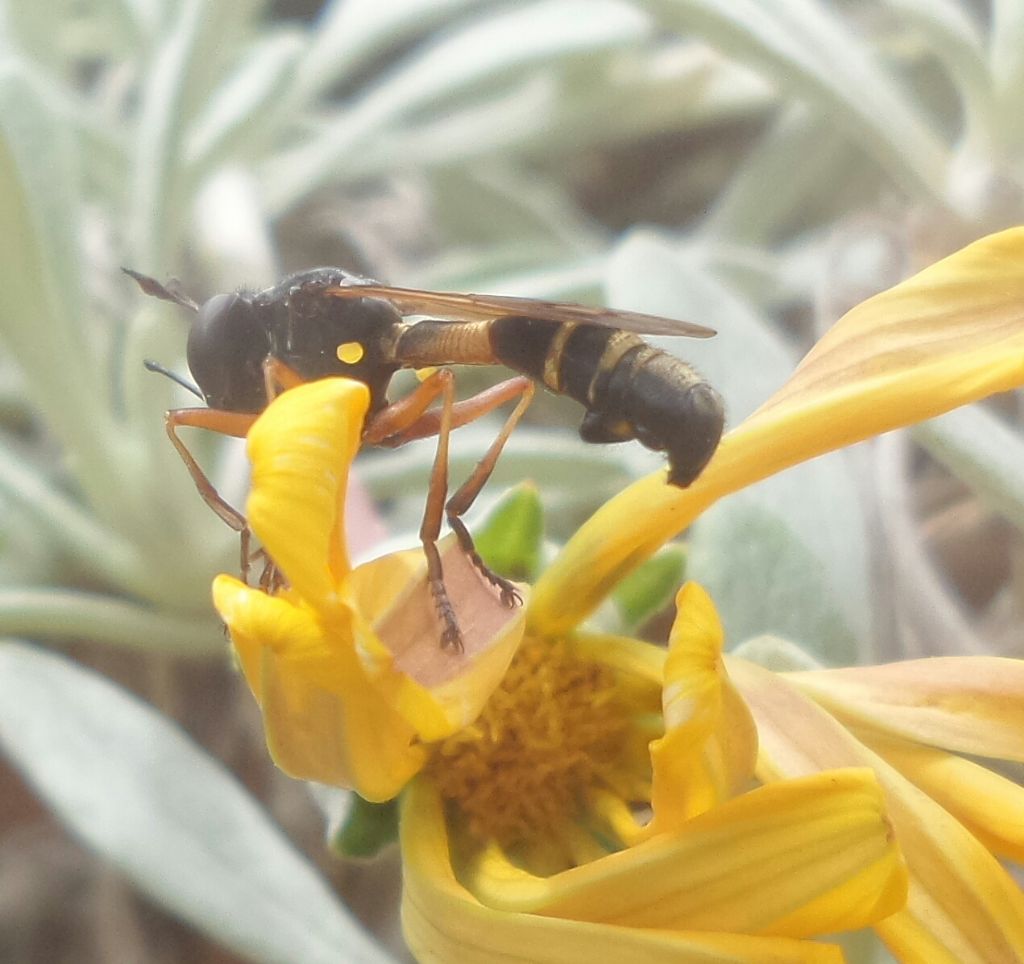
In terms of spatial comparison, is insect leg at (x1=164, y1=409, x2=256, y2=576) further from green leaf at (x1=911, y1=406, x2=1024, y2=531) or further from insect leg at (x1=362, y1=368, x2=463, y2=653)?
green leaf at (x1=911, y1=406, x2=1024, y2=531)

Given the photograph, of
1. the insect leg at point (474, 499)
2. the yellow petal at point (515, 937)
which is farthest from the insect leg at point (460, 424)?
the yellow petal at point (515, 937)

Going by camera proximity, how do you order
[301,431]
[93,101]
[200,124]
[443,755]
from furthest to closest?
[93,101] → [200,124] → [443,755] → [301,431]

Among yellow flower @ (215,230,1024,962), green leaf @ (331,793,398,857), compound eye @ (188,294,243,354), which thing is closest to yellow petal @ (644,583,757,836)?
yellow flower @ (215,230,1024,962)

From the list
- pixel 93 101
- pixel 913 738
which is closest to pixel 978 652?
pixel 913 738

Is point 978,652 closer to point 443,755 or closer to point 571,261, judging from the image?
point 443,755

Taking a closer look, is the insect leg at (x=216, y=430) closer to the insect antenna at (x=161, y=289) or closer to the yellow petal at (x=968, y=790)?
the insect antenna at (x=161, y=289)
